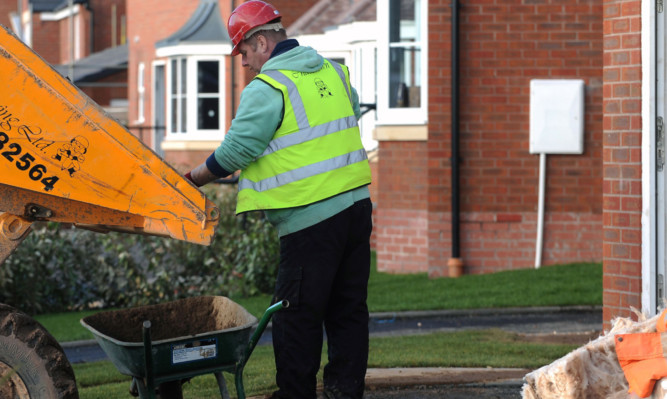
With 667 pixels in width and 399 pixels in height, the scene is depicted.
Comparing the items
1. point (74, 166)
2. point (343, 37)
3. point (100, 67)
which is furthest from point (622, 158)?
point (100, 67)

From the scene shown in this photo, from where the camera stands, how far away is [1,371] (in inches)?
179

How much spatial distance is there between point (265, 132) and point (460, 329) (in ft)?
18.0

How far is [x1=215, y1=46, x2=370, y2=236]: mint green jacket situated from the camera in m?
5.05

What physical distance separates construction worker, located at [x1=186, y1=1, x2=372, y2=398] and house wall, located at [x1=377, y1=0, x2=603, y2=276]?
27.0 feet

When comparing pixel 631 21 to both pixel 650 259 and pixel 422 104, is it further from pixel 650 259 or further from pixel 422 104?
pixel 422 104

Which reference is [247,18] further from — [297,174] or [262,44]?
[297,174]

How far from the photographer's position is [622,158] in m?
6.71

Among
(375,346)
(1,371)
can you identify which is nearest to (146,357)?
(1,371)

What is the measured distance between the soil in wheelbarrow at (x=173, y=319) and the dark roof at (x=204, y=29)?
61.7 feet

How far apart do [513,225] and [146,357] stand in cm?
925

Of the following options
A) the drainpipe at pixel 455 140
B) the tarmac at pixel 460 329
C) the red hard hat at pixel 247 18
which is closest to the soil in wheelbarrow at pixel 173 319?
the tarmac at pixel 460 329

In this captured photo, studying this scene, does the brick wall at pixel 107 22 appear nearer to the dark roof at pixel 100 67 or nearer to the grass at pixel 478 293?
the dark roof at pixel 100 67

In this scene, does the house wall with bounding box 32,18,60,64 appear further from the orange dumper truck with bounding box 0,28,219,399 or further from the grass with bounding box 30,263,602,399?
the orange dumper truck with bounding box 0,28,219,399

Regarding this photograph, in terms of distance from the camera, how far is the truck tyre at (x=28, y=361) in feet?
15.0
